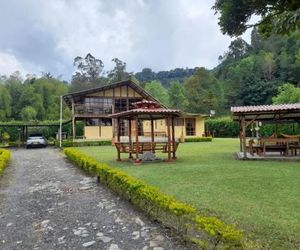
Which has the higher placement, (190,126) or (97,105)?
(97,105)

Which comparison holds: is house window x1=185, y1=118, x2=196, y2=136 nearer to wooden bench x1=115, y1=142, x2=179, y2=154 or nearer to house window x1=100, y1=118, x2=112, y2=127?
house window x1=100, y1=118, x2=112, y2=127

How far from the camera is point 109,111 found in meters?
32.7

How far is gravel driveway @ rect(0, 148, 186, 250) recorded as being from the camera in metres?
4.87

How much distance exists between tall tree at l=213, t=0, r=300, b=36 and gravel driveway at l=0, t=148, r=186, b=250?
3.14 metres

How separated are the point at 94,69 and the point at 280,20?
252 feet

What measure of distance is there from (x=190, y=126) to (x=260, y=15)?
28.5 m

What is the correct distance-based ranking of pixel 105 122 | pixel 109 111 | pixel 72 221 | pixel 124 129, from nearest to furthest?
pixel 72 221, pixel 105 122, pixel 109 111, pixel 124 129

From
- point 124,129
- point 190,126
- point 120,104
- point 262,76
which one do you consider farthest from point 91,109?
point 262,76

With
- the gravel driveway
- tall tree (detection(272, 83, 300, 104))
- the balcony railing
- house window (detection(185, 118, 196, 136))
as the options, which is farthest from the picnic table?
tall tree (detection(272, 83, 300, 104))

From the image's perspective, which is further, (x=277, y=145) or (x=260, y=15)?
(x=277, y=145)

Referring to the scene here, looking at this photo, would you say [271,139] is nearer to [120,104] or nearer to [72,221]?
[72,221]

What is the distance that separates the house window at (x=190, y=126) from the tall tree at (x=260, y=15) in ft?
90.1

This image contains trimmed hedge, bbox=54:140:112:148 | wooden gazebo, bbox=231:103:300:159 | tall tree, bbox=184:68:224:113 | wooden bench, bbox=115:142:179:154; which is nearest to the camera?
wooden gazebo, bbox=231:103:300:159

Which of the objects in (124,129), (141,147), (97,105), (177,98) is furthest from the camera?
(177,98)
